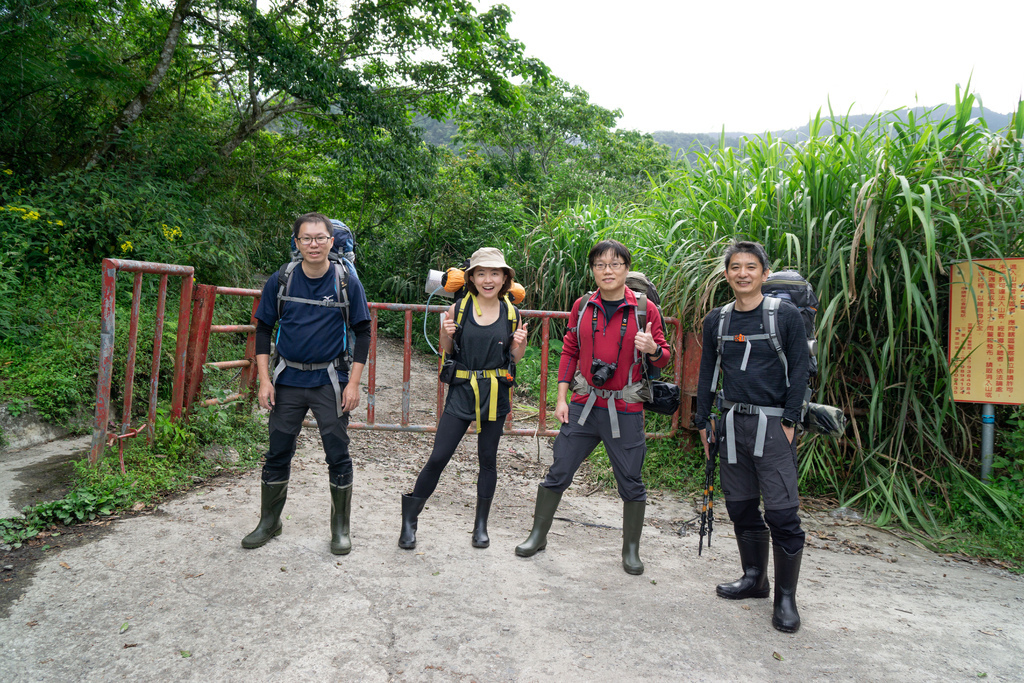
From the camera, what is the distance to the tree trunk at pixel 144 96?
7.68 meters

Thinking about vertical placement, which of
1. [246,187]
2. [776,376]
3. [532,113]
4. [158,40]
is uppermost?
[532,113]

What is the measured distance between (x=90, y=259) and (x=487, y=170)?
40.6 ft

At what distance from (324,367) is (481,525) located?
1.28 m

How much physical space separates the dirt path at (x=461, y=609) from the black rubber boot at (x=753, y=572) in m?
0.06

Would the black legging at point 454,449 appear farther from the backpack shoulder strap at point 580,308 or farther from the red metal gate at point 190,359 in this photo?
the red metal gate at point 190,359

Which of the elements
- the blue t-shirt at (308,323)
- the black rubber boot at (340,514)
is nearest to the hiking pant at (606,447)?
the black rubber boot at (340,514)

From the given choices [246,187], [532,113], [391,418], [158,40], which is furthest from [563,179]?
[391,418]

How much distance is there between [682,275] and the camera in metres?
4.86

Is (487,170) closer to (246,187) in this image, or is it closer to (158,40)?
(246,187)

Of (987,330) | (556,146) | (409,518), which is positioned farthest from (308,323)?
(556,146)

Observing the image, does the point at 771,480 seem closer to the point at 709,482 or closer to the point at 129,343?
the point at 709,482

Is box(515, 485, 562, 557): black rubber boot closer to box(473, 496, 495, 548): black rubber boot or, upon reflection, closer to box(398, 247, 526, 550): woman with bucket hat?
box(473, 496, 495, 548): black rubber boot

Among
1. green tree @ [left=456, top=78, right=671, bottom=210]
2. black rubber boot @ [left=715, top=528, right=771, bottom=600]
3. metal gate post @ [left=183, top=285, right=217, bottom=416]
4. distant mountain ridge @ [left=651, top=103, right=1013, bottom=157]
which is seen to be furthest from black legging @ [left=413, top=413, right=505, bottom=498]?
green tree @ [left=456, top=78, right=671, bottom=210]

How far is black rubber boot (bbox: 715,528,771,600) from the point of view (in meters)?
3.09
